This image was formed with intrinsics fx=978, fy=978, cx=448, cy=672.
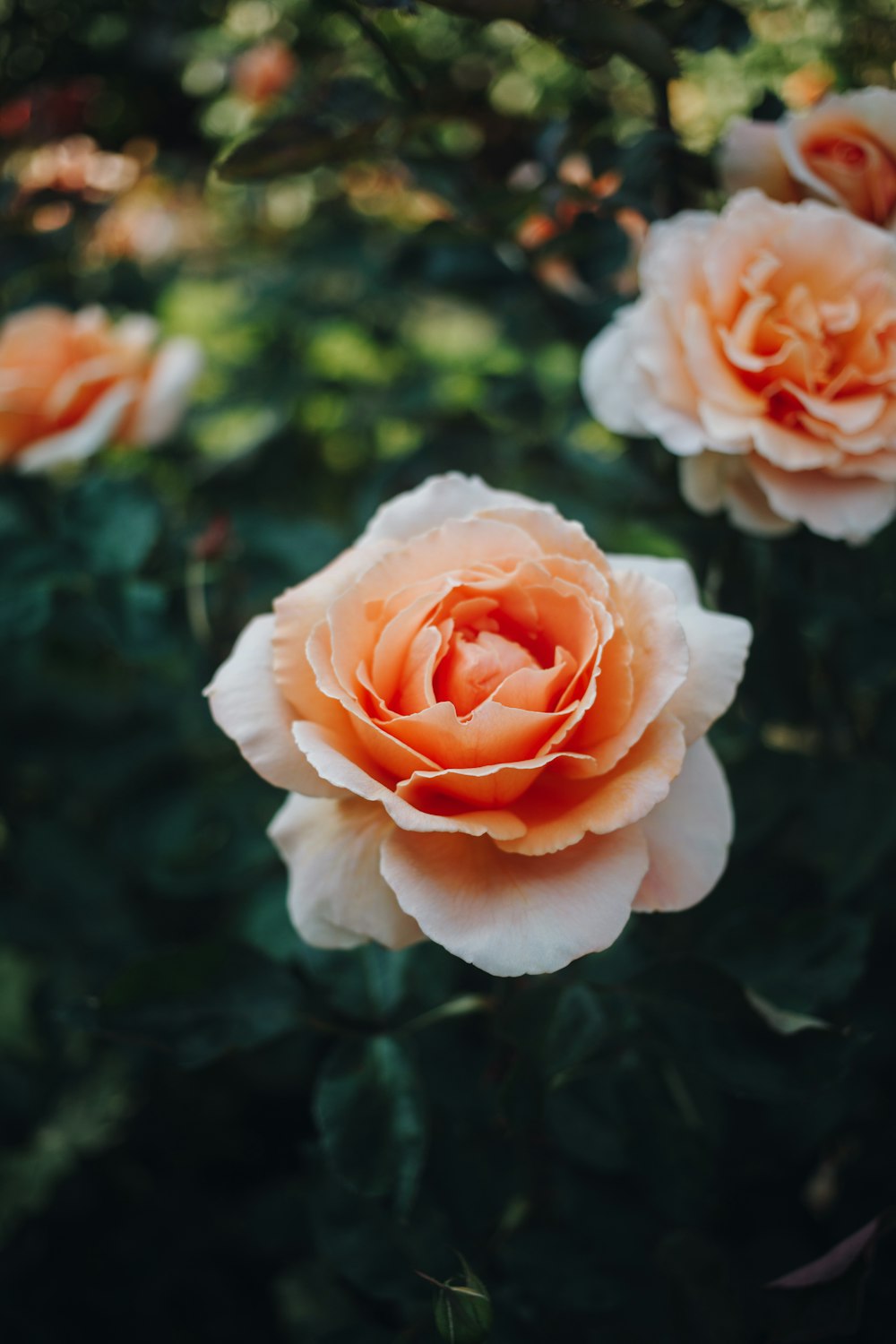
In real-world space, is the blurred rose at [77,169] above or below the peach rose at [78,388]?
above

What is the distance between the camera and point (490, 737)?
0.51m

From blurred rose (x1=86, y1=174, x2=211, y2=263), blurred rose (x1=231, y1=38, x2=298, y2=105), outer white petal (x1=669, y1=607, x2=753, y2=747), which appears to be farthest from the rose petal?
blurred rose (x1=231, y1=38, x2=298, y2=105)

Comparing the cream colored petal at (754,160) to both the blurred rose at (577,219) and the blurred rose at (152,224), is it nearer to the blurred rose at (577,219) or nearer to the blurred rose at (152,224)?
the blurred rose at (577,219)

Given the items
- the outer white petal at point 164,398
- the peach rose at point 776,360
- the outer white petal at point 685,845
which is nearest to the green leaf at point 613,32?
the peach rose at point 776,360

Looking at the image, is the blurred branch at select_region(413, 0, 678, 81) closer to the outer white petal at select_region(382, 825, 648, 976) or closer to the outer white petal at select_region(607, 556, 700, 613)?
the outer white petal at select_region(607, 556, 700, 613)

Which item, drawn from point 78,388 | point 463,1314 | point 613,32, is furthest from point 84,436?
point 463,1314

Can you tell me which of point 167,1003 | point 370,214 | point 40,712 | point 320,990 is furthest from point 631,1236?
point 370,214

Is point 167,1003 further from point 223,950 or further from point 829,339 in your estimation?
point 829,339

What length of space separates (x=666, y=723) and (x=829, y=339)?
A: 0.35 meters

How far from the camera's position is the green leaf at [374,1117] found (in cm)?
63

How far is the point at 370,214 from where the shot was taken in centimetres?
154

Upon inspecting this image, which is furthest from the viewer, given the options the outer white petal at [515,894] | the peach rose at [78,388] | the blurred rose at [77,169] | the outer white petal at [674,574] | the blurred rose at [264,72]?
the blurred rose at [264,72]

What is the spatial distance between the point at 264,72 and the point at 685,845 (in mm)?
1474

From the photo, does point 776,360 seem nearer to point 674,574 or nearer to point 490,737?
point 674,574
